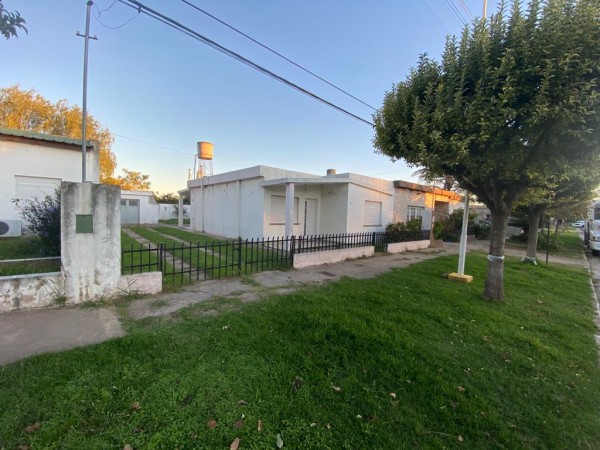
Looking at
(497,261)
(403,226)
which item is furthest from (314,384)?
(403,226)

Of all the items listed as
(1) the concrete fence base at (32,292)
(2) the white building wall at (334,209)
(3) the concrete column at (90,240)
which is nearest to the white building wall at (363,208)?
(2) the white building wall at (334,209)

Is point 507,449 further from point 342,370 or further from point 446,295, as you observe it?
point 446,295

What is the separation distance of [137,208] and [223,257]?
63.6 ft

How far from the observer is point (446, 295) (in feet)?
20.1

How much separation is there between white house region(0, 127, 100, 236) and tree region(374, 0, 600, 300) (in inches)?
400

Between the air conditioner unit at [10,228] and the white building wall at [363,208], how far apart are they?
12085 mm

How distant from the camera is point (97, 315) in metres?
4.31

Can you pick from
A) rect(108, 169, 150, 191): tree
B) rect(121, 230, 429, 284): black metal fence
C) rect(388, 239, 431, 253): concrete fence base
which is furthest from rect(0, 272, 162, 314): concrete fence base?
rect(108, 169, 150, 191): tree

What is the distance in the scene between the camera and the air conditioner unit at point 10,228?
8.97 meters

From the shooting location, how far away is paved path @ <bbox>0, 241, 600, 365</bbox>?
11.2 feet

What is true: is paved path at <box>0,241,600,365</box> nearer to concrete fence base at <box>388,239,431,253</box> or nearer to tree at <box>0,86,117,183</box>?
concrete fence base at <box>388,239,431,253</box>

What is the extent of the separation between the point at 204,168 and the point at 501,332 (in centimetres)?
2784

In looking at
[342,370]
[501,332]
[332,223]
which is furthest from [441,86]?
[332,223]

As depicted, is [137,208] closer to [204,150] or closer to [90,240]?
[204,150]
